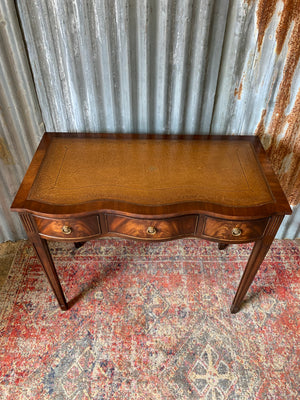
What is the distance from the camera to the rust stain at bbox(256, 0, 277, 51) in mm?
1492

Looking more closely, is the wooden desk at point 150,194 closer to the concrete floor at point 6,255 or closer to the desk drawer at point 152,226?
the desk drawer at point 152,226

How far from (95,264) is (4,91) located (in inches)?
51.4

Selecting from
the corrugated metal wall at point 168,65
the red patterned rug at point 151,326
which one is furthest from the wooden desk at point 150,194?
the red patterned rug at point 151,326

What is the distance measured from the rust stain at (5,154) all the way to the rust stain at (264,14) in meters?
1.64

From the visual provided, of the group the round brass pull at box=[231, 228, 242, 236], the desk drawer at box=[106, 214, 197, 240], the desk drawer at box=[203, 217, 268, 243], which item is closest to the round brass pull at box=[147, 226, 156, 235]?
the desk drawer at box=[106, 214, 197, 240]

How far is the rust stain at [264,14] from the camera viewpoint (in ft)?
4.90

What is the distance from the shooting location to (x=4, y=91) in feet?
5.66

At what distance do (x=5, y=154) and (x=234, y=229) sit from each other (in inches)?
60.2

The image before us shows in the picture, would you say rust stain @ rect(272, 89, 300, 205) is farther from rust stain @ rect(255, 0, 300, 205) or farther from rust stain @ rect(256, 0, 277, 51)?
rust stain @ rect(256, 0, 277, 51)

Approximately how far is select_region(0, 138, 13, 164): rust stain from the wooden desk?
385 mm

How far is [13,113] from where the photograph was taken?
1.82 meters

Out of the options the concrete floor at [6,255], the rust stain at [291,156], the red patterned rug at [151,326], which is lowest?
the red patterned rug at [151,326]

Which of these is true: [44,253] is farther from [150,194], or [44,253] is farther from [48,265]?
[150,194]

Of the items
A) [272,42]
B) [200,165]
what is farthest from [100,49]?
[272,42]
